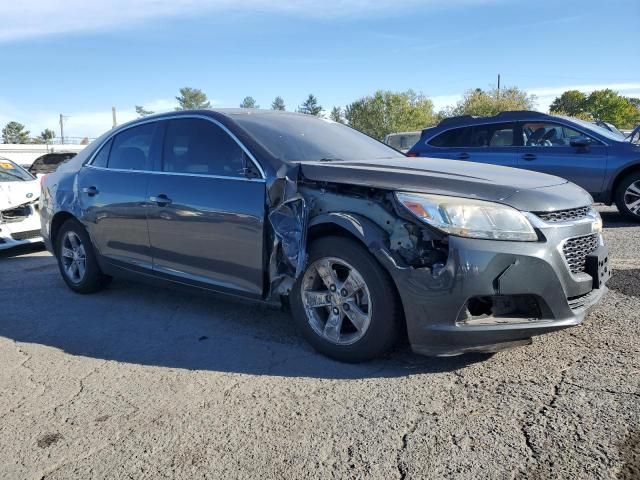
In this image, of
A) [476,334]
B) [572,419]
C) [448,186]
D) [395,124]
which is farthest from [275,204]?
[395,124]

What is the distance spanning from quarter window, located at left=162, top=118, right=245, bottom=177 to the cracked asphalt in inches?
48.3

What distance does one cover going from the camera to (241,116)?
445 cm

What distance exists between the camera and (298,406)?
304 cm

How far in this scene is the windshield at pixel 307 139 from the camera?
13.5 feet

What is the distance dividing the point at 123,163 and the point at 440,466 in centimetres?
387

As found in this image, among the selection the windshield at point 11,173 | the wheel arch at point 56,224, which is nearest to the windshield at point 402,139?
the windshield at point 11,173

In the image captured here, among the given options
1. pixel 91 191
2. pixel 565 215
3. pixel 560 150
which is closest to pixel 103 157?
pixel 91 191

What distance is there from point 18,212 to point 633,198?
897cm

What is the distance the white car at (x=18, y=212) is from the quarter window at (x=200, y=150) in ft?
13.1

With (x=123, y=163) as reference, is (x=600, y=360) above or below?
below

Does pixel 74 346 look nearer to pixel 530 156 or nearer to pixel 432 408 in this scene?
pixel 432 408

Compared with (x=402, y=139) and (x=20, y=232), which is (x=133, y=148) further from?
(x=402, y=139)

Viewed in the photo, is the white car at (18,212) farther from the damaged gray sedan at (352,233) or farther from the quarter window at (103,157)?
the damaged gray sedan at (352,233)

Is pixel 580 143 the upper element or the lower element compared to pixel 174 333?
upper
